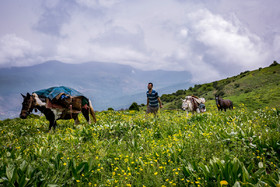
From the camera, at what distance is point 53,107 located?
10680mm

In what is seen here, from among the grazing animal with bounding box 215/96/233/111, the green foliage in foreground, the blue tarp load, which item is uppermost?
the blue tarp load

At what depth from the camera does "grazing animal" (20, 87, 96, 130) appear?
1016cm

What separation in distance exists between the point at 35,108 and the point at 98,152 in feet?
22.7

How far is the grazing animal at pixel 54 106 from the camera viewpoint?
33.3 ft

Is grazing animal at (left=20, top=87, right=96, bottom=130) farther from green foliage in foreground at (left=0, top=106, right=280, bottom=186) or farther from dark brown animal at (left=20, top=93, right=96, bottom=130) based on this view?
green foliage in foreground at (left=0, top=106, right=280, bottom=186)

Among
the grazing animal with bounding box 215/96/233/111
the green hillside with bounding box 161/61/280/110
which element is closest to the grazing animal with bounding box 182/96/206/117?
the grazing animal with bounding box 215/96/233/111

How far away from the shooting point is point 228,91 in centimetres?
4428

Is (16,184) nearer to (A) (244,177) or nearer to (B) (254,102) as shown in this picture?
(A) (244,177)

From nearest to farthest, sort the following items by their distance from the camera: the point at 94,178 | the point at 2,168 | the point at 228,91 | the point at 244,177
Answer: the point at 244,177
the point at 2,168
the point at 94,178
the point at 228,91

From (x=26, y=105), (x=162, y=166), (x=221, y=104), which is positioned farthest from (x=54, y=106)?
(x=221, y=104)

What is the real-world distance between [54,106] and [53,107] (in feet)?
0.32

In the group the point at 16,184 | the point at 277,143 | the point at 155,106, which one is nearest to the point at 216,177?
the point at 277,143

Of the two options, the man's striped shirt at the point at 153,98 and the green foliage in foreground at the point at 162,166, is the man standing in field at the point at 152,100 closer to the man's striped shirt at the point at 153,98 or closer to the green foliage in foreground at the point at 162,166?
the man's striped shirt at the point at 153,98

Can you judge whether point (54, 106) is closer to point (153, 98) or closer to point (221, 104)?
point (153, 98)
